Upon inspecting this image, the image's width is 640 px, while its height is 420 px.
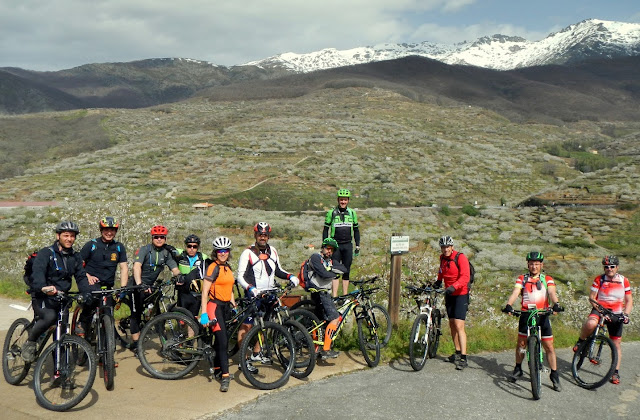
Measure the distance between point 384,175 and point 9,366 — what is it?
48455 mm

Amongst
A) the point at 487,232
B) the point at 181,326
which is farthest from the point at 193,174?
the point at 181,326

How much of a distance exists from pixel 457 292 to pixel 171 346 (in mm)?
4902

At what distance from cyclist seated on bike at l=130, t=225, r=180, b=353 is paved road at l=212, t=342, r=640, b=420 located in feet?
10.1

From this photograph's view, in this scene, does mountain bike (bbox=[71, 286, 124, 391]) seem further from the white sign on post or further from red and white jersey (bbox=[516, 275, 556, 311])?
red and white jersey (bbox=[516, 275, 556, 311])

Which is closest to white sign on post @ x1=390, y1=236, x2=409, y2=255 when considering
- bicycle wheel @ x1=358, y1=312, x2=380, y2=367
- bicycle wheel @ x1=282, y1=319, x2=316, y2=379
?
bicycle wheel @ x1=358, y1=312, x2=380, y2=367

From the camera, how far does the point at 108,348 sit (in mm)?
6891

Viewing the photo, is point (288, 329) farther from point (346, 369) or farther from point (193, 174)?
point (193, 174)

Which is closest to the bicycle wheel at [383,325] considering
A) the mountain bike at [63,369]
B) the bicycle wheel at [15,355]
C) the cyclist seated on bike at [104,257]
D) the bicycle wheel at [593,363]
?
the bicycle wheel at [593,363]

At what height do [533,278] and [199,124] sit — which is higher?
[199,124]

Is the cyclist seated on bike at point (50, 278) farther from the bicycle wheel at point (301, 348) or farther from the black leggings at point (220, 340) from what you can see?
the bicycle wheel at point (301, 348)

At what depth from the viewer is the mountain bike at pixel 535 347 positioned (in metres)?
7.29

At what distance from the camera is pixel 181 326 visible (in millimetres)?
7719

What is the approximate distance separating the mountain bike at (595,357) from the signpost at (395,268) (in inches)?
129

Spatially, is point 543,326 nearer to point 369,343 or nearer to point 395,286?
point 395,286
